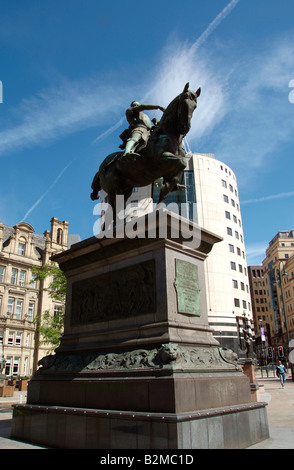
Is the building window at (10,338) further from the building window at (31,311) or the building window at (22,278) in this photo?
the building window at (22,278)

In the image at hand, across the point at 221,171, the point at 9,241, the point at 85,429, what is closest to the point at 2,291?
the point at 9,241

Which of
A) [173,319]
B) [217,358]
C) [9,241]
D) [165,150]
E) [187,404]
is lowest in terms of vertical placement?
[187,404]

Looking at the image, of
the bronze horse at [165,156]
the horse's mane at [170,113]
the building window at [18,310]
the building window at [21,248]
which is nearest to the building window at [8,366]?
the building window at [18,310]

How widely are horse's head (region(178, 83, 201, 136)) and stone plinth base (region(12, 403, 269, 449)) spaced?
17.9 feet

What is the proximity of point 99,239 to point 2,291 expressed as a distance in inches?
1885

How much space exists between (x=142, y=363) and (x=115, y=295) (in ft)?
6.19

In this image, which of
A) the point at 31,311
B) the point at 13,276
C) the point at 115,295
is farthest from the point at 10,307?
the point at 115,295

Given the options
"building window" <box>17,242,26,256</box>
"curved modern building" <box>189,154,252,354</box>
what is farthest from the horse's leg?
"building window" <box>17,242,26,256</box>

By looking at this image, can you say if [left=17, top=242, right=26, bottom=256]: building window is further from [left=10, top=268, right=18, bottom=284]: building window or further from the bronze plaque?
the bronze plaque

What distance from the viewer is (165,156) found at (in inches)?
309

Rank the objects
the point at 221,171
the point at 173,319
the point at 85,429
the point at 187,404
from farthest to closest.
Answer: the point at 221,171
the point at 173,319
the point at 85,429
the point at 187,404

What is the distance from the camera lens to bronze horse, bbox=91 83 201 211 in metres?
7.78
